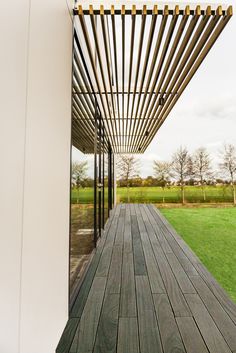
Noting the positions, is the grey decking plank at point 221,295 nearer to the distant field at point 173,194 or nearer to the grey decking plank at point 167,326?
the grey decking plank at point 167,326

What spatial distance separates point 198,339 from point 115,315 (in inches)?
28.6

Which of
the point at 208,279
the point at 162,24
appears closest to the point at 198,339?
the point at 208,279

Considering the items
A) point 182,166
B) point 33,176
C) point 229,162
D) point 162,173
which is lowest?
point 33,176

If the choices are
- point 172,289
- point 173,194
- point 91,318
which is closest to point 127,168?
point 173,194

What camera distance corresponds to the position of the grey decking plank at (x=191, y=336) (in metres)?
1.61

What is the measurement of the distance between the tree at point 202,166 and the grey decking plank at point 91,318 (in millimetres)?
13810

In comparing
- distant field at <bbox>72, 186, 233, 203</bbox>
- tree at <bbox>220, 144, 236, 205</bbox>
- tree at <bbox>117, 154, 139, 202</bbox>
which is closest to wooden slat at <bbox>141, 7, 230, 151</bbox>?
tree at <bbox>117, 154, 139, 202</bbox>

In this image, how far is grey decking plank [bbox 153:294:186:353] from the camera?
1622 mm

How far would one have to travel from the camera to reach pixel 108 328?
184 cm

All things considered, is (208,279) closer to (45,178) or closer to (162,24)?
(45,178)

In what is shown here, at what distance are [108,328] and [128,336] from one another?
0.19 m

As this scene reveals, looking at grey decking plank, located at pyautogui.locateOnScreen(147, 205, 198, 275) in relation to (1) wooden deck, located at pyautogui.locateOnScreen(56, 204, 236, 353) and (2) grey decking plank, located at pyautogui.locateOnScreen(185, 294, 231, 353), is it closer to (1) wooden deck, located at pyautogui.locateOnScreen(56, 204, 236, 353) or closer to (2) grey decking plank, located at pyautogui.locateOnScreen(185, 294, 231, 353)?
(1) wooden deck, located at pyautogui.locateOnScreen(56, 204, 236, 353)

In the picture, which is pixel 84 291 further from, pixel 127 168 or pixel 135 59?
pixel 127 168

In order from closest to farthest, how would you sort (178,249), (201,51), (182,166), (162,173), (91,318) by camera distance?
(91,318), (201,51), (178,249), (162,173), (182,166)
